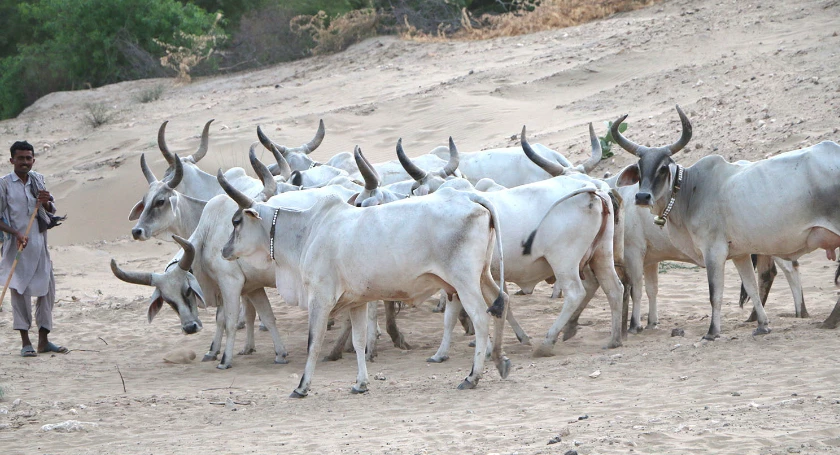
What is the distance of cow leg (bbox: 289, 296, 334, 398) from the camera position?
6.81 m

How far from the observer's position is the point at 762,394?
5.81 m

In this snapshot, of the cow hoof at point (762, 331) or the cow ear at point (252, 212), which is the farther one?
the cow hoof at point (762, 331)

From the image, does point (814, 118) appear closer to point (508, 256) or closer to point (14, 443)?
point (508, 256)

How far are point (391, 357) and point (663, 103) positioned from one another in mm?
8181

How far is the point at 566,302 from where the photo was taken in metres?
7.85

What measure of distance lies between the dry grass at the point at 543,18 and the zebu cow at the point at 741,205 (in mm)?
13472

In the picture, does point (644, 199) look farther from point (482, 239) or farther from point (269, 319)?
point (269, 319)

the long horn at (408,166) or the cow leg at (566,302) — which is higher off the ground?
the long horn at (408,166)

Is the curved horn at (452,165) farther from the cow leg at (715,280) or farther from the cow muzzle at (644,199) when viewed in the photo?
the cow leg at (715,280)

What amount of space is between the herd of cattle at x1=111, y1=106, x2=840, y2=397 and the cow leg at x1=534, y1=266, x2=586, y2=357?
0.01 m

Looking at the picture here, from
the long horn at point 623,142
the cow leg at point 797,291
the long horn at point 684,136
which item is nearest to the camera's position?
the long horn at point 684,136

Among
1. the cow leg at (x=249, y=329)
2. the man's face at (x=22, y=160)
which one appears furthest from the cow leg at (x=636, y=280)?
the man's face at (x=22, y=160)

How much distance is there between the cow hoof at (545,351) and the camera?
787cm

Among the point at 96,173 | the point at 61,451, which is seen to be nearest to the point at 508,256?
the point at 61,451
